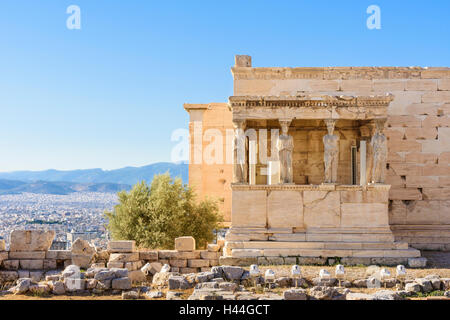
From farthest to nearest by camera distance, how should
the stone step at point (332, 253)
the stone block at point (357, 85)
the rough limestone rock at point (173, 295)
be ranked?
the stone block at point (357, 85) → the stone step at point (332, 253) → the rough limestone rock at point (173, 295)

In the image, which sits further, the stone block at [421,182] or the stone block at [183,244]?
the stone block at [421,182]

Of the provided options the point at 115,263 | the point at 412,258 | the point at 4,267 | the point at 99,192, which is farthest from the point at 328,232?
the point at 99,192

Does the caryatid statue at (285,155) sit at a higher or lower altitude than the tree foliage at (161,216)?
higher

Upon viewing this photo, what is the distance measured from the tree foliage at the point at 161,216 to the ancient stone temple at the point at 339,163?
6.76ft

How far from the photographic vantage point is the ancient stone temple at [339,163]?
1374cm

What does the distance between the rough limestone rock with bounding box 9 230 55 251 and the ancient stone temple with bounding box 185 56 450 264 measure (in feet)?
15.1

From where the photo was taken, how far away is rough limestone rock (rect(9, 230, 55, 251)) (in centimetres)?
1312

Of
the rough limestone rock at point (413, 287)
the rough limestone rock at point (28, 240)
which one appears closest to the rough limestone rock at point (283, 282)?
the rough limestone rock at point (413, 287)

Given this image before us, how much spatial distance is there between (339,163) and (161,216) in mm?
5626

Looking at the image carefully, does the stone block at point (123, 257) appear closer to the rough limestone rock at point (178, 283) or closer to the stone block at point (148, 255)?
the stone block at point (148, 255)

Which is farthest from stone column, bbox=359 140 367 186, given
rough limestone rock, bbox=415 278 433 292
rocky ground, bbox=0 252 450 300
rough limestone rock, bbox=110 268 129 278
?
rough limestone rock, bbox=110 268 129 278

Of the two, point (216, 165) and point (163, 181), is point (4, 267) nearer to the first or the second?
point (163, 181)

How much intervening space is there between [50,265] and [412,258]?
8912 mm

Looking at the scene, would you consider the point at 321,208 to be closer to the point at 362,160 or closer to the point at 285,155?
the point at 285,155
